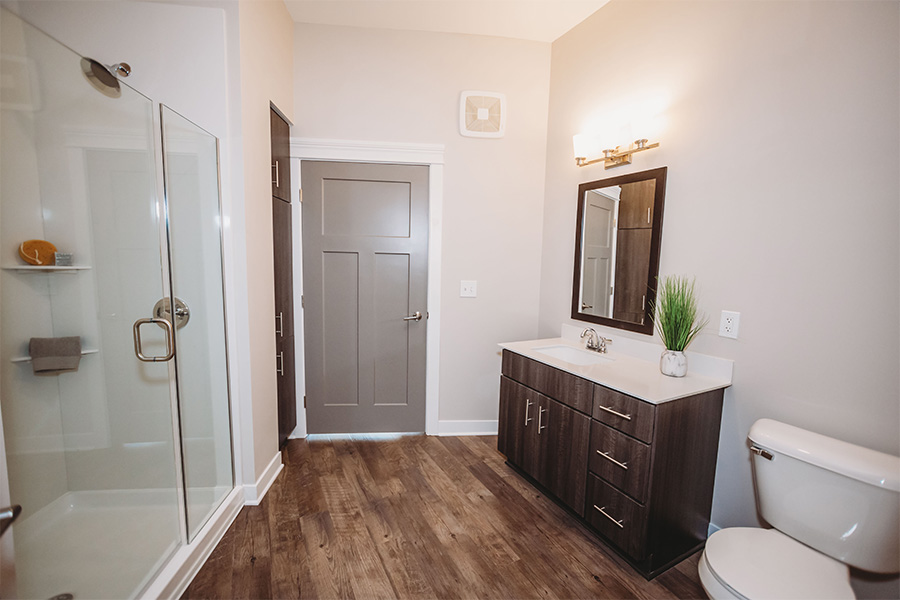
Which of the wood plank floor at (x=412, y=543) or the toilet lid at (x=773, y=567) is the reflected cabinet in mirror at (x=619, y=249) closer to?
the toilet lid at (x=773, y=567)

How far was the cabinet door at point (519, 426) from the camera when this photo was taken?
2225 mm

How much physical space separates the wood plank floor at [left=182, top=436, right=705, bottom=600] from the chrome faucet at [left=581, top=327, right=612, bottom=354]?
2.98 ft

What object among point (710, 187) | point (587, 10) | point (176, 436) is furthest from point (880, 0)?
point (176, 436)

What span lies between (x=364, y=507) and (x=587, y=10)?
10.4ft

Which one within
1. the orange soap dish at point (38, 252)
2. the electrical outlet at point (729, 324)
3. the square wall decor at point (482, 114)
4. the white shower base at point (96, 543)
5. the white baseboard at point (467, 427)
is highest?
the square wall decor at point (482, 114)

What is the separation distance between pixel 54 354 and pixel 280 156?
150cm

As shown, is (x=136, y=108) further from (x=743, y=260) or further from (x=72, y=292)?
(x=743, y=260)

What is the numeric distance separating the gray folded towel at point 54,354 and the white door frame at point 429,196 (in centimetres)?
119

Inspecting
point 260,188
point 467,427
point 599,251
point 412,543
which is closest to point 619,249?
point 599,251

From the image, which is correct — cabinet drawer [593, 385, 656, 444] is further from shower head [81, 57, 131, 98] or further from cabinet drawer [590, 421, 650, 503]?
shower head [81, 57, 131, 98]

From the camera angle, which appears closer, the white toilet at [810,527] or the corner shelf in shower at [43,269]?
the white toilet at [810,527]

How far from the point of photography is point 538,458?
2188 millimetres

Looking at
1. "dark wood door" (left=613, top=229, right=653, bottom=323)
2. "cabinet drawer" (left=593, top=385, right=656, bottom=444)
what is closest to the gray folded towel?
"cabinet drawer" (left=593, top=385, right=656, bottom=444)

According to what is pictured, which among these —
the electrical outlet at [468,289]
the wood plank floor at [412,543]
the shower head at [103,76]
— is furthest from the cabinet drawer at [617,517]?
the shower head at [103,76]
